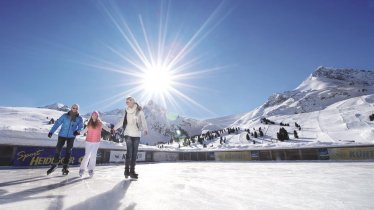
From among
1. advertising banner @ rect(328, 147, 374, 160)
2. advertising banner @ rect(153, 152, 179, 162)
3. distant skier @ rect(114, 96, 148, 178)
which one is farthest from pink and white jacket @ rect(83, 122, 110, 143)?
advertising banner @ rect(328, 147, 374, 160)

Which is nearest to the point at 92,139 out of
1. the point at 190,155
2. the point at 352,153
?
the point at 352,153

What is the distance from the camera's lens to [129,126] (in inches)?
210

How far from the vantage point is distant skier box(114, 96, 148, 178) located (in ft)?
17.2

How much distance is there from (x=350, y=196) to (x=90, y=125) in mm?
5559

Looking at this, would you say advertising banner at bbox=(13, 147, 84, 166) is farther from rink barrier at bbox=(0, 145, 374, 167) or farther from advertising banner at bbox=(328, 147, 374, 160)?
advertising banner at bbox=(328, 147, 374, 160)

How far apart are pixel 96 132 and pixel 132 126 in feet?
4.20

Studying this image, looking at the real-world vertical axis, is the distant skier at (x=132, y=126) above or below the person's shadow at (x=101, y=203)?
above

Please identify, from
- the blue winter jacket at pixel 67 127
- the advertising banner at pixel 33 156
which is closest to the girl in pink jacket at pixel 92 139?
the blue winter jacket at pixel 67 127

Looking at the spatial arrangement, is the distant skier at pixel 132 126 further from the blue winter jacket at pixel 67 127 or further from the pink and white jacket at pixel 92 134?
the blue winter jacket at pixel 67 127

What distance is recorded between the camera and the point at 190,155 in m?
25.3

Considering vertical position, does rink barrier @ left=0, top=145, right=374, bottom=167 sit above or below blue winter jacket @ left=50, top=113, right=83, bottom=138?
below

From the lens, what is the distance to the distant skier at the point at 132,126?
5238 millimetres

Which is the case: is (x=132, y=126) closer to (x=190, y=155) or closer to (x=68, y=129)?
(x=68, y=129)

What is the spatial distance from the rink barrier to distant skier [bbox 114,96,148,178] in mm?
7610
